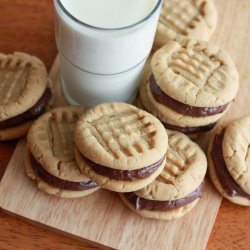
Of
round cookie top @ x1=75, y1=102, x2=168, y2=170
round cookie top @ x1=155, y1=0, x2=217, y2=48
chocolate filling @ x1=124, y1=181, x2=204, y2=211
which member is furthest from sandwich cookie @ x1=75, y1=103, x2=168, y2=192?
round cookie top @ x1=155, y1=0, x2=217, y2=48

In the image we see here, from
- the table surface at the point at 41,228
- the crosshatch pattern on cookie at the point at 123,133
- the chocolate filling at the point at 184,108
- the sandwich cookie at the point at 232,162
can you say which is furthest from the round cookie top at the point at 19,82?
the sandwich cookie at the point at 232,162

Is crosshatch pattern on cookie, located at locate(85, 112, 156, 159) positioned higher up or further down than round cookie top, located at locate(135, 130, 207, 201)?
higher up

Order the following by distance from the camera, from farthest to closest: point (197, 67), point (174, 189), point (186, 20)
→ point (186, 20), point (197, 67), point (174, 189)

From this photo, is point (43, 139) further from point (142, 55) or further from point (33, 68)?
point (142, 55)

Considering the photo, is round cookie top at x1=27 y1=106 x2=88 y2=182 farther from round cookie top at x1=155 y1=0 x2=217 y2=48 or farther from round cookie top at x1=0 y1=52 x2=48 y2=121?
round cookie top at x1=155 y1=0 x2=217 y2=48

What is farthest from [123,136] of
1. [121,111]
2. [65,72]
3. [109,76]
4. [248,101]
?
[248,101]

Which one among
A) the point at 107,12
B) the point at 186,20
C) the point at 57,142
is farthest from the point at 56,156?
the point at 186,20

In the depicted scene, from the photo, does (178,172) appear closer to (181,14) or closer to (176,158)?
(176,158)
